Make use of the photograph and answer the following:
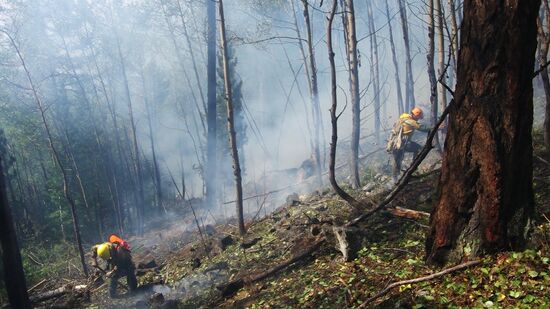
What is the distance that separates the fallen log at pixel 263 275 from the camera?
17.3 ft

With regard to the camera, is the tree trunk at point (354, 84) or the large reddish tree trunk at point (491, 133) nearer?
the large reddish tree trunk at point (491, 133)

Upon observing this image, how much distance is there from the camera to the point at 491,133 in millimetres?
2904

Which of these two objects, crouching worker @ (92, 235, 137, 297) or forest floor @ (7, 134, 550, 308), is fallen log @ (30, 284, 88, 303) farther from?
crouching worker @ (92, 235, 137, 297)

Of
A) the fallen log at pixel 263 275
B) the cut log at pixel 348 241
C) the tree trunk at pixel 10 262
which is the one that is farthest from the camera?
the tree trunk at pixel 10 262

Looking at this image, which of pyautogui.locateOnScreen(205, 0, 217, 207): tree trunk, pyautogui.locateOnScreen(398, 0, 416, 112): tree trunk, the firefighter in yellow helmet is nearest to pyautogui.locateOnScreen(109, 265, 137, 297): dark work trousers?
pyautogui.locateOnScreen(205, 0, 217, 207): tree trunk

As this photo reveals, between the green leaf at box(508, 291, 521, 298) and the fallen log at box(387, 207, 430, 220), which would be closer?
the green leaf at box(508, 291, 521, 298)

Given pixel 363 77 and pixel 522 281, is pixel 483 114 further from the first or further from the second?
pixel 363 77

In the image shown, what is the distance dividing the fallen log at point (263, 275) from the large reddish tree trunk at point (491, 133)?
2.35m

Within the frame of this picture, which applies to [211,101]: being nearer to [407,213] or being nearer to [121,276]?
[121,276]

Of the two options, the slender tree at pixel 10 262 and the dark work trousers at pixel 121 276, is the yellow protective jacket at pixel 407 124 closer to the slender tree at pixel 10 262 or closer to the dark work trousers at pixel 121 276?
the dark work trousers at pixel 121 276

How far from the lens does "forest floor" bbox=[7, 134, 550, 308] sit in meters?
2.87

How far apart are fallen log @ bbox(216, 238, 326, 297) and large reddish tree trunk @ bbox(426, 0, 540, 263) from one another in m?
2.35

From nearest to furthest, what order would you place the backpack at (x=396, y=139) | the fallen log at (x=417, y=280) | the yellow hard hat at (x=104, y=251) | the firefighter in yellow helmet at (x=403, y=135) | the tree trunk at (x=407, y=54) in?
1. the fallen log at (x=417, y=280)
2. the yellow hard hat at (x=104, y=251)
3. the firefighter in yellow helmet at (x=403, y=135)
4. the backpack at (x=396, y=139)
5. the tree trunk at (x=407, y=54)

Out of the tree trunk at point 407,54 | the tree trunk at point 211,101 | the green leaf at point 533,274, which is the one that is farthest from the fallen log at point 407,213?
the tree trunk at point 407,54
